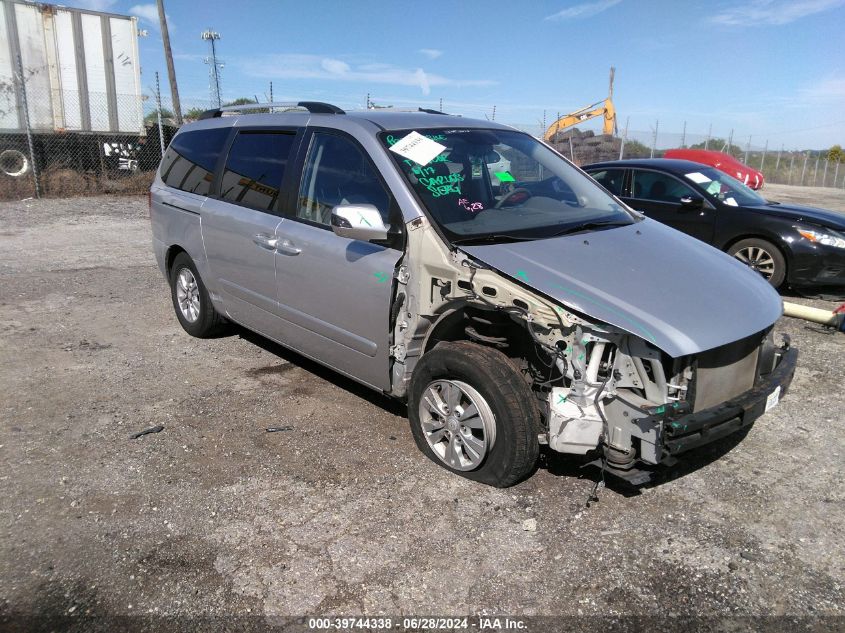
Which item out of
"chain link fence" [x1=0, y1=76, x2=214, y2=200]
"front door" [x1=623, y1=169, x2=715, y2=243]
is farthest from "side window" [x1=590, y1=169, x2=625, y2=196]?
"chain link fence" [x1=0, y1=76, x2=214, y2=200]

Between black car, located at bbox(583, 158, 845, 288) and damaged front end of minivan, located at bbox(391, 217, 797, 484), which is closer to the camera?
damaged front end of minivan, located at bbox(391, 217, 797, 484)

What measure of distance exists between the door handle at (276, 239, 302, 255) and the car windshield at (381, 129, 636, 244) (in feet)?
2.85

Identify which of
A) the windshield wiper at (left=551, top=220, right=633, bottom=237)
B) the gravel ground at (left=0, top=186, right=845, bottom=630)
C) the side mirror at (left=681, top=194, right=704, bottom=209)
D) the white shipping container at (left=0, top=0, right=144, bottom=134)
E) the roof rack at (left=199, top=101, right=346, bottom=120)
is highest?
the white shipping container at (left=0, top=0, right=144, bottom=134)

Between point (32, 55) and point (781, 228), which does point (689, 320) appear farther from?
point (32, 55)

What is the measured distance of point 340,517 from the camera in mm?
3145

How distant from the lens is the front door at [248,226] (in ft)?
14.2

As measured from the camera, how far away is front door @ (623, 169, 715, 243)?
7590mm

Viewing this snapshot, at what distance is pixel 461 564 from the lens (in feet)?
9.26

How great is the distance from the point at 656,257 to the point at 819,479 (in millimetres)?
1507

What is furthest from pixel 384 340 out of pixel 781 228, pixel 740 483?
pixel 781 228

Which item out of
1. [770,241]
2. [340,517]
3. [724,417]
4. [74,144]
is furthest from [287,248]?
[74,144]

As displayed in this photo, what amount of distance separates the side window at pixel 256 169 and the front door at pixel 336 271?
28cm

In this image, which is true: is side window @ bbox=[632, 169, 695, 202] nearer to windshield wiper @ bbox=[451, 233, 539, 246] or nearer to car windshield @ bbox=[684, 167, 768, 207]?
car windshield @ bbox=[684, 167, 768, 207]

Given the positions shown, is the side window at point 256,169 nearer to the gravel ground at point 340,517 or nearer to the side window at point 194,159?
the side window at point 194,159
